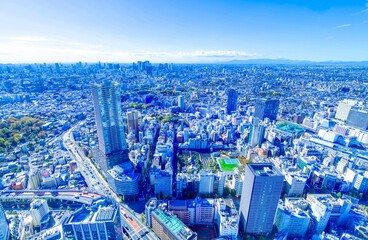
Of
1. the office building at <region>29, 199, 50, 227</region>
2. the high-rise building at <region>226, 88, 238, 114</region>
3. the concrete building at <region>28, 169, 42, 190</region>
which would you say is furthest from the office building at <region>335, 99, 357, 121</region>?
the concrete building at <region>28, 169, 42, 190</region>

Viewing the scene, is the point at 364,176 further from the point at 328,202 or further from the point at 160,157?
the point at 160,157

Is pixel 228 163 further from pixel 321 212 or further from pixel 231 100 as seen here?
pixel 231 100

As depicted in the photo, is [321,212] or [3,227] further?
[321,212]

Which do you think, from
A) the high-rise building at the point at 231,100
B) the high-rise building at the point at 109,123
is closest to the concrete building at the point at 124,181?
the high-rise building at the point at 109,123

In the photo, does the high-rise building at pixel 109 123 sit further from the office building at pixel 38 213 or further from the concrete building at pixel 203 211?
the concrete building at pixel 203 211

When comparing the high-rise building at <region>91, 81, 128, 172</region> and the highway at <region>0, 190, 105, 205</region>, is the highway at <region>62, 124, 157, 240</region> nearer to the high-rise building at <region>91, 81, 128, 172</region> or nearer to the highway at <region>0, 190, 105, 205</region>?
the highway at <region>0, 190, 105, 205</region>

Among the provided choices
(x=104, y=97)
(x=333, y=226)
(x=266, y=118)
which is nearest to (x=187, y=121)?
(x=266, y=118)

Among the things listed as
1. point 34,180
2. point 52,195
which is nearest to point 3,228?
point 52,195
